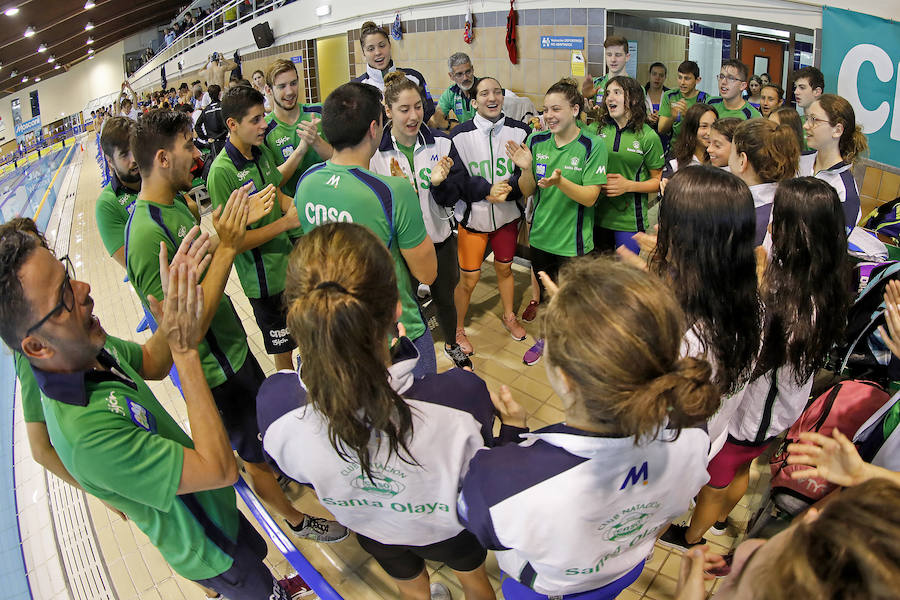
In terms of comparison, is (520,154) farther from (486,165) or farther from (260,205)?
(260,205)

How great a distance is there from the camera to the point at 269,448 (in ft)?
4.08

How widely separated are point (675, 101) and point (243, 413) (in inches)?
180

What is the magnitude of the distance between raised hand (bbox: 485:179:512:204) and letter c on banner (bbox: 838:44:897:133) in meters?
2.63

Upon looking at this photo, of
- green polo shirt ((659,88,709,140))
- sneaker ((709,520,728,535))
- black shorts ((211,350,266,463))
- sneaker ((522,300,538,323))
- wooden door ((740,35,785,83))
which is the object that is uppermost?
wooden door ((740,35,785,83))

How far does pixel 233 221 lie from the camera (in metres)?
1.87

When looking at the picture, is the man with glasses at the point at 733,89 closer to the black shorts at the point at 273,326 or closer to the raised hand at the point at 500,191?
the raised hand at the point at 500,191

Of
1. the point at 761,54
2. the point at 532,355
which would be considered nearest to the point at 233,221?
the point at 532,355

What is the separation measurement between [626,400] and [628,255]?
42.2 inches

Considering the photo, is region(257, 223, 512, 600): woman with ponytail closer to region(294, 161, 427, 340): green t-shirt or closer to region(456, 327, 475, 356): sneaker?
region(294, 161, 427, 340): green t-shirt

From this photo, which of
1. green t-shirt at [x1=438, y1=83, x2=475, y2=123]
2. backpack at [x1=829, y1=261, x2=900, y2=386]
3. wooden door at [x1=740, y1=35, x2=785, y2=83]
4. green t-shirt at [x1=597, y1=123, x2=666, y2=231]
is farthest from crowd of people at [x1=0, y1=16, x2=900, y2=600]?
wooden door at [x1=740, y1=35, x2=785, y2=83]

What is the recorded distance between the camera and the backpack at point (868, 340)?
210cm

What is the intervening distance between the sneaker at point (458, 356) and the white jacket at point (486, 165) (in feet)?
2.71

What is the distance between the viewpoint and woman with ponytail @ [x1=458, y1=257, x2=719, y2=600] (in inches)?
34.9

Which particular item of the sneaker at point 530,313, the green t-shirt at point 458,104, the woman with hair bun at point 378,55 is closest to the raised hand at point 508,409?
the sneaker at point 530,313
